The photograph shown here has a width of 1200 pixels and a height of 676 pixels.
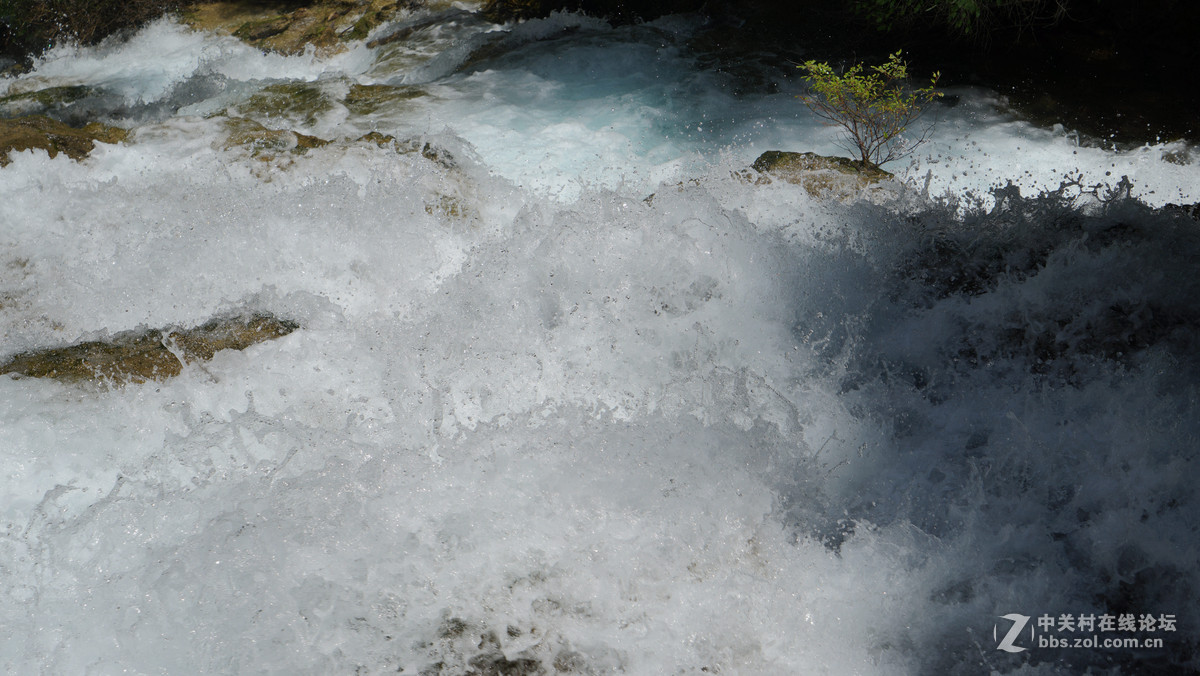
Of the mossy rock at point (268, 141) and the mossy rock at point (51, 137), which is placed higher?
the mossy rock at point (51, 137)

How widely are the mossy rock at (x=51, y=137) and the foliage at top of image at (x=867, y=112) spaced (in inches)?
166

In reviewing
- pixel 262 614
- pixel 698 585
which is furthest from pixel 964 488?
pixel 262 614

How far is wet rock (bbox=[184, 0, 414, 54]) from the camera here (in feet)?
23.0

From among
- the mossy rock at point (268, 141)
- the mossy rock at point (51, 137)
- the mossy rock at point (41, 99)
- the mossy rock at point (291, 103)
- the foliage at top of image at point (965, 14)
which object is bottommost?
the mossy rock at point (41, 99)

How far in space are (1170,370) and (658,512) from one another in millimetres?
2066

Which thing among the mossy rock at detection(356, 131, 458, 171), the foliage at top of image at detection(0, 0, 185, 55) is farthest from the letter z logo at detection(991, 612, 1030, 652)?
the foliage at top of image at detection(0, 0, 185, 55)

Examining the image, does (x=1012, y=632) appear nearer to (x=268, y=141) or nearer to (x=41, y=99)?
(x=268, y=141)

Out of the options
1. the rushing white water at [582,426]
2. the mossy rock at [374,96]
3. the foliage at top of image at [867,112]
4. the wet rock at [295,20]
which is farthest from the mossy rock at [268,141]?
the foliage at top of image at [867,112]

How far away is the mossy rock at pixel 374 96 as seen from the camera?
5.66m

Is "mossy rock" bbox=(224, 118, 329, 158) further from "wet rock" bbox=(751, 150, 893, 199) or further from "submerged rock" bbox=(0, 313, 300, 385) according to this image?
"wet rock" bbox=(751, 150, 893, 199)

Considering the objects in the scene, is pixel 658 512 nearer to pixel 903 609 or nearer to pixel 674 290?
pixel 903 609

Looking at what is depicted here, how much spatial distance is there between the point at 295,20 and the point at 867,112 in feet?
17.7

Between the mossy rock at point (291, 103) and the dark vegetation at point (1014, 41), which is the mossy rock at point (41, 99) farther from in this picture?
the mossy rock at point (291, 103)

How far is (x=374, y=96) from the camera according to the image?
5.82 metres
